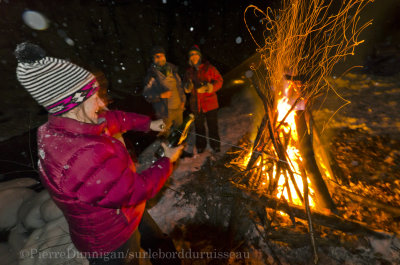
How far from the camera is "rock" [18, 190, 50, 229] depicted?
10.9ft

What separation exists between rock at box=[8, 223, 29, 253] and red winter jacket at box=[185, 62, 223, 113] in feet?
13.7

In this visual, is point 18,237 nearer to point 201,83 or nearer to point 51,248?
point 51,248

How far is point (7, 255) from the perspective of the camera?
3.09 meters

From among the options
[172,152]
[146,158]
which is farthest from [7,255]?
[172,152]

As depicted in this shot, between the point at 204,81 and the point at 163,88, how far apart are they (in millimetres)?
986

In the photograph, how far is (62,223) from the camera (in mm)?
3131

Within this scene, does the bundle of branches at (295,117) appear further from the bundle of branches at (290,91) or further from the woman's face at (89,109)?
the woman's face at (89,109)

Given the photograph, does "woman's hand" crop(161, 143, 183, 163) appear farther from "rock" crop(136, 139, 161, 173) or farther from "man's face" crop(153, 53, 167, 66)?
"rock" crop(136, 139, 161, 173)

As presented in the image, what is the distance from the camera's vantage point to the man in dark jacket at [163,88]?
161 inches

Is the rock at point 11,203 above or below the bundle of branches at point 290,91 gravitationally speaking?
below

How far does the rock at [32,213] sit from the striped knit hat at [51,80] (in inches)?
125

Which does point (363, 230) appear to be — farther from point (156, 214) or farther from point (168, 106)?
point (168, 106)

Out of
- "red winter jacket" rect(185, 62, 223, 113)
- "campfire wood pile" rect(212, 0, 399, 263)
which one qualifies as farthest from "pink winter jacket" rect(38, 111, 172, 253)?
"red winter jacket" rect(185, 62, 223, 113)
